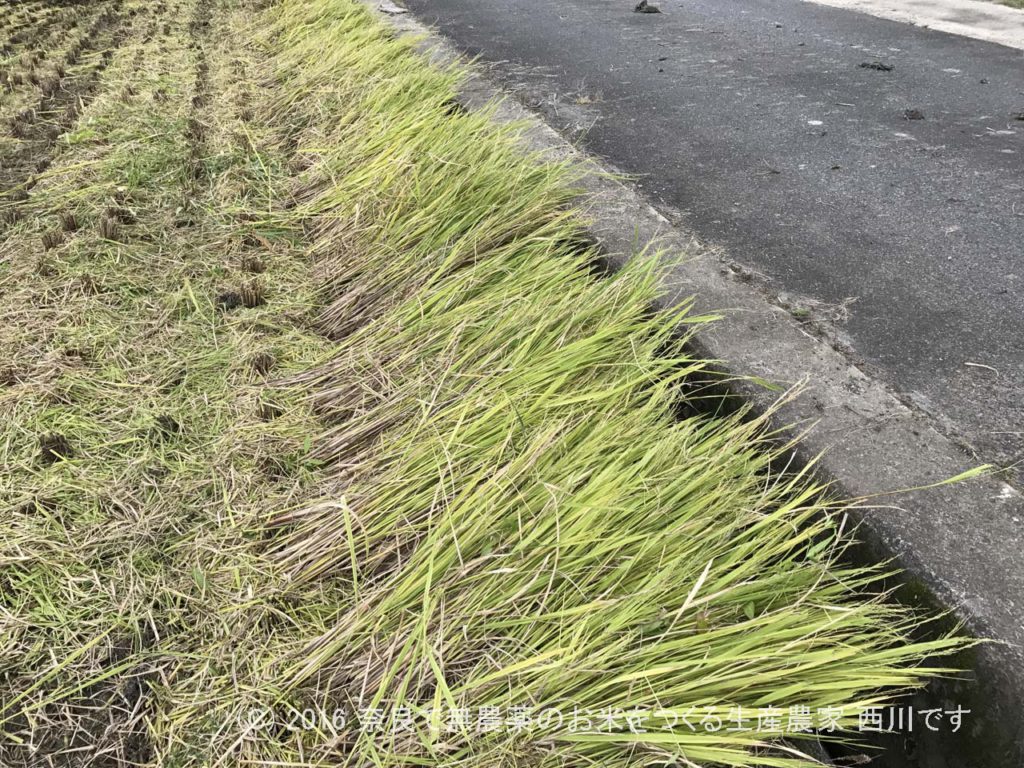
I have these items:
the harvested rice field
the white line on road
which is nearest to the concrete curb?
the harvested rice field

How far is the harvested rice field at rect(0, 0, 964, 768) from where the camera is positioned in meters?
0.83

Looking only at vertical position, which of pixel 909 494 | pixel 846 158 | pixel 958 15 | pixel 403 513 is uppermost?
pixel 958 15

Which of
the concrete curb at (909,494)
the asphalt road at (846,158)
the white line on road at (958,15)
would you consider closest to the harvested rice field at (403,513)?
the concrete curb at (909,494)

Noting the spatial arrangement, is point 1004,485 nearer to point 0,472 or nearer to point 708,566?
point 708,566

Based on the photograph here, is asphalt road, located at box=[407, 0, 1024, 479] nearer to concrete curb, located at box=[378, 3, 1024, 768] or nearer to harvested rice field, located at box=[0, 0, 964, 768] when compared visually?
concrete curb, located at box=[378, 3, 1024, 768]

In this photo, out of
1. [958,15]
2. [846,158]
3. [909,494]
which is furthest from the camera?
[958,15]

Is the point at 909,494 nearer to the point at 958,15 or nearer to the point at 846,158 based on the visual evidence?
the point at 846,158

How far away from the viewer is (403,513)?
1063 mm

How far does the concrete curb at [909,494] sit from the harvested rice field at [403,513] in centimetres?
5

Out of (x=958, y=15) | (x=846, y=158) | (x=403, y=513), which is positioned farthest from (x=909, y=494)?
(x=958, y=15)

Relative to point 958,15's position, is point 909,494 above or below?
below

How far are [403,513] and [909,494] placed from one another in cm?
73

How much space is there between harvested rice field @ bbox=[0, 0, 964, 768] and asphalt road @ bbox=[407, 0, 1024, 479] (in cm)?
46

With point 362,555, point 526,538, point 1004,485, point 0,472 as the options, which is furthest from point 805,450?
point 0,472
